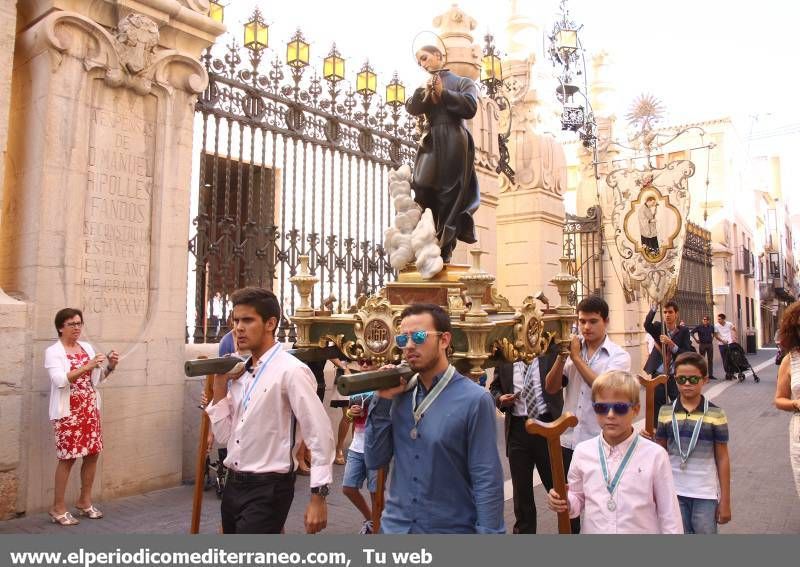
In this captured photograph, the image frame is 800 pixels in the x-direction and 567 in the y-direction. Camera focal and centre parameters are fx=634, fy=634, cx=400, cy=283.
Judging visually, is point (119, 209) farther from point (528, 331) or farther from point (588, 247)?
point (588, 247)

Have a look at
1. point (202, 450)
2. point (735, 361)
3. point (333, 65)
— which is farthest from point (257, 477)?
point (735, 361)

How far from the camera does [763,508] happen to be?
5.84 m

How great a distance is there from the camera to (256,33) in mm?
7660

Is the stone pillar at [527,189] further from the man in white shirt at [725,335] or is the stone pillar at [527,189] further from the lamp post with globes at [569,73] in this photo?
the man in white shirt at [725,335]

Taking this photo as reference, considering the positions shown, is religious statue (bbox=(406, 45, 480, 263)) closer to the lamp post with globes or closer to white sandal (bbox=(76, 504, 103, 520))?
white sandal (bbox=(76, 504, 103, 520))

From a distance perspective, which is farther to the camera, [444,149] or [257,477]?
[444,149]

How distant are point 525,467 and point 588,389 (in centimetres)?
88

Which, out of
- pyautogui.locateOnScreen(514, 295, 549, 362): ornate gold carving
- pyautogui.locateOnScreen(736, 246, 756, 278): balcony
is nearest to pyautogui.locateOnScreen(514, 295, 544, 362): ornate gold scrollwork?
pyautogui.locateOnScreen(514, 295, 549, 362): ornate gold carving

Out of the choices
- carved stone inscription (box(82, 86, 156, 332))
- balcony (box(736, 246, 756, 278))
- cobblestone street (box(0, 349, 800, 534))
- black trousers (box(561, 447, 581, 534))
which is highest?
balcony (box(736, 246, 756, 278))

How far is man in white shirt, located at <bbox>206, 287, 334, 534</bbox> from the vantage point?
119 inches

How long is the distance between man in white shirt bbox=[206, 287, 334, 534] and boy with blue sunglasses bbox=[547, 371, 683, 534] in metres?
1.16

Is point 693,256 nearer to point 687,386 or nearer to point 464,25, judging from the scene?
point 464,25

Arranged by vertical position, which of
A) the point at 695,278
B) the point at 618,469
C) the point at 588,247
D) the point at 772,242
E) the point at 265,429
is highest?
the point at 772,242

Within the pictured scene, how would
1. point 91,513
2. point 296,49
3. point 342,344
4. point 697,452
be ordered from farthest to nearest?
point 296,49, point 91,513, point 342,344, point 697,452
